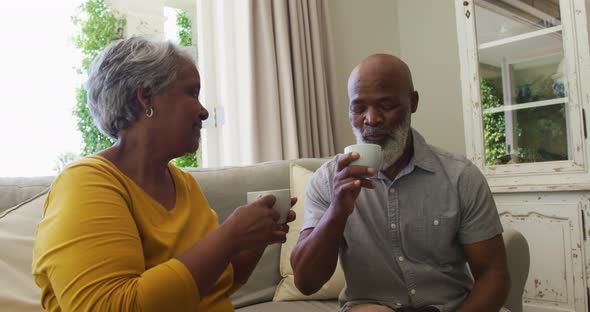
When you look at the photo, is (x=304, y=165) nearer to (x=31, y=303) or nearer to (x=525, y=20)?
(x=31, y=303)

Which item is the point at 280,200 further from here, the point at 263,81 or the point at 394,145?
the point at 263,81

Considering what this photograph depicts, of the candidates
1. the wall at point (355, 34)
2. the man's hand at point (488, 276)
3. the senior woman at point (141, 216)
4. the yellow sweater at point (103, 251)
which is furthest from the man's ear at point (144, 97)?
the wall at point (355, 34)

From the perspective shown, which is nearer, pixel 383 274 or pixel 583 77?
pixel 383 274

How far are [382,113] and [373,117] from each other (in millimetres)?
35

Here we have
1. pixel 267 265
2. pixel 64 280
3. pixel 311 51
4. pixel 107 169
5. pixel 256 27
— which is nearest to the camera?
pixel 64 280

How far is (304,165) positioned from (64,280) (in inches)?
57.3

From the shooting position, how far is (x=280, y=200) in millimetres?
1040

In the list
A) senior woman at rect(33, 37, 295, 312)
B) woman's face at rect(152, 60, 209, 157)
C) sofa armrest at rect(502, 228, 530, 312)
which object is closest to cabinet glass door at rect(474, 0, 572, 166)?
sofa armrest at rect(502, 228, 530, 312)

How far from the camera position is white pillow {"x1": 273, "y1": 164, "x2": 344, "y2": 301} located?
189 centimetres

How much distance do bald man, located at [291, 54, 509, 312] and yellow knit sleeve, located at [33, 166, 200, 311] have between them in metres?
0.49

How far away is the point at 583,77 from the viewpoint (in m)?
2.33

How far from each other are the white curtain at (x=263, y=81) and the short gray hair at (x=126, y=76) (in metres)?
1.68

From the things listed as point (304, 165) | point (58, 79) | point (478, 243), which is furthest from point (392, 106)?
point (58, 79)

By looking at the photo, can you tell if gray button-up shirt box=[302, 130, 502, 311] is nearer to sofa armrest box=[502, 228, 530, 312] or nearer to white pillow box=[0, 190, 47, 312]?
sofa armrest box=[502, 228, 530, 312]
